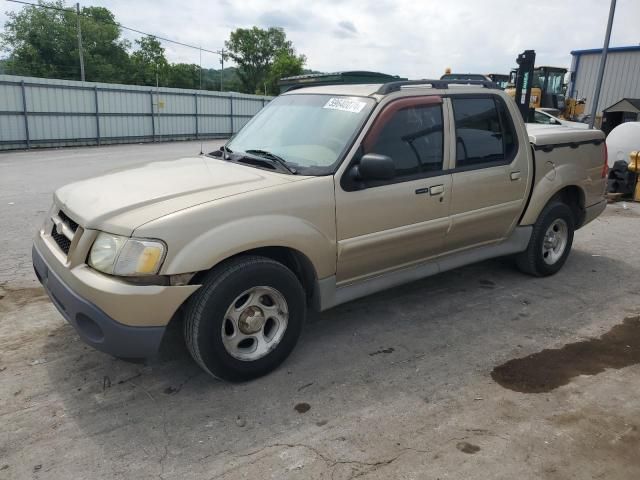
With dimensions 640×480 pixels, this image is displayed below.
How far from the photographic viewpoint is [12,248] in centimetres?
604

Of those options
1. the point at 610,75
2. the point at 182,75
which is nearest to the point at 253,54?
the point at 182,75

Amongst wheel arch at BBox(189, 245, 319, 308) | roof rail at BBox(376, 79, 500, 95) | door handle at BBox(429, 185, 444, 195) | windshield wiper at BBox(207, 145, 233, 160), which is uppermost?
roof rail at BBox(376, 79, 500, 95)

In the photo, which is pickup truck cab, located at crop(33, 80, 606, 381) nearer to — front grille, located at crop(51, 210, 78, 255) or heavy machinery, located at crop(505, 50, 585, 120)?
front grille, located at crop(51, 210, 78, 255)

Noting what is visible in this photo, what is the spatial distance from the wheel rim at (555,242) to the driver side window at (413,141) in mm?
2032

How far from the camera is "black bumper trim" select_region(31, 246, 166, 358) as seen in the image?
112 inches

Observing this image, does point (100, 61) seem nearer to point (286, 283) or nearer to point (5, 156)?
point (5, 156)

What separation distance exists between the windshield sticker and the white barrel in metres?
8.98

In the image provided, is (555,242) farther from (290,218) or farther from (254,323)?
(254,323)

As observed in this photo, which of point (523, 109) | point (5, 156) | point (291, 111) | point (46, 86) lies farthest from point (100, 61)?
point (291, 111)

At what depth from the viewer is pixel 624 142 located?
10.7 m

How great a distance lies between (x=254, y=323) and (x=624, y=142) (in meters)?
10.2

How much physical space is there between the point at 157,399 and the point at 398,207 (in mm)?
2094

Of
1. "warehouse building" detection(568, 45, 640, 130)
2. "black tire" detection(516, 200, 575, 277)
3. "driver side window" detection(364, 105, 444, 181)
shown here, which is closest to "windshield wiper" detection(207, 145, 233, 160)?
"driver side window" detection(364, 105, 444, 181)

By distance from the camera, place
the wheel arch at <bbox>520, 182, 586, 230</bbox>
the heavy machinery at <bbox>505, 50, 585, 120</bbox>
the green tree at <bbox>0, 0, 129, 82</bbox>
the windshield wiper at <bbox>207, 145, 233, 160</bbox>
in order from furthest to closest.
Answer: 1. the green tree at <bbox>0, 0, 129, 82</bbox>
2. the heavy machinery at <bbox>505, 50, 585, 120</bbox>
3. the wheel arch at <bbox>520, 182, 586, 230</bbox>
4. the windshield wiper at <bbox>207, 145, 233, 160</bbox>
